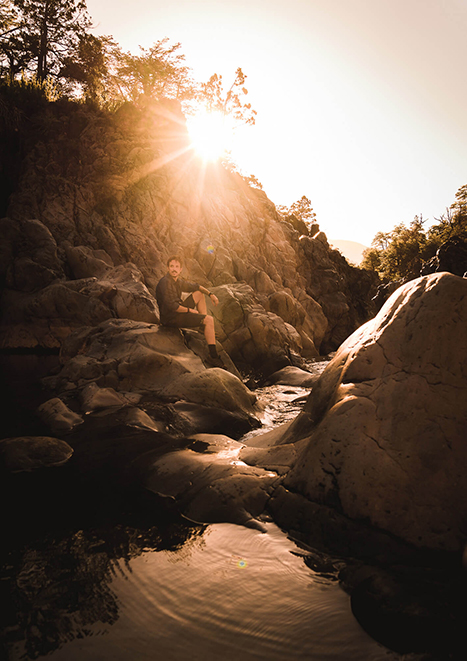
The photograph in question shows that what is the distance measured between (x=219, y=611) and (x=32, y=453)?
2.97 metres

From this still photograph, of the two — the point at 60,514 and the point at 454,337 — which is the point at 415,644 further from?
the point at 60,514

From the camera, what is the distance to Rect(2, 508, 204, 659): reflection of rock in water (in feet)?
6.46

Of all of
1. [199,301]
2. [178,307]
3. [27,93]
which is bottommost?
[178,307]

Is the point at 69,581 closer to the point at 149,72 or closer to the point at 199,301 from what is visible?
the point at 199,301

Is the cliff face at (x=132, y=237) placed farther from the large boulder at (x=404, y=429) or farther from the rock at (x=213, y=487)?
the large boulder at (x=404, y=429)

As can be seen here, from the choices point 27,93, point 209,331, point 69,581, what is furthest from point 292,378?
point 27,93

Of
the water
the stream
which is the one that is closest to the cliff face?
the stream

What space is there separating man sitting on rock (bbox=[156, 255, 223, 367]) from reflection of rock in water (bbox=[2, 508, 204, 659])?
523 centimetres

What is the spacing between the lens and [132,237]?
18094mm

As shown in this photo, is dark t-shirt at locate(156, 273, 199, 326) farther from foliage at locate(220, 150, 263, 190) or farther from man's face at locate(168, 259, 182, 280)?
foliage at locate(220, 150, 263, 190)

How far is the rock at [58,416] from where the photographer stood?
532cm

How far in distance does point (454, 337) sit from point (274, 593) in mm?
2356

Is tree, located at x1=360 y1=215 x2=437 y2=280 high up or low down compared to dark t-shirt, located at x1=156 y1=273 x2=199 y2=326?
up

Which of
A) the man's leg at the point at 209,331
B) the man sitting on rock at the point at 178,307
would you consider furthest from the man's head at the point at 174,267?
the man's leg at the point at 209,331
